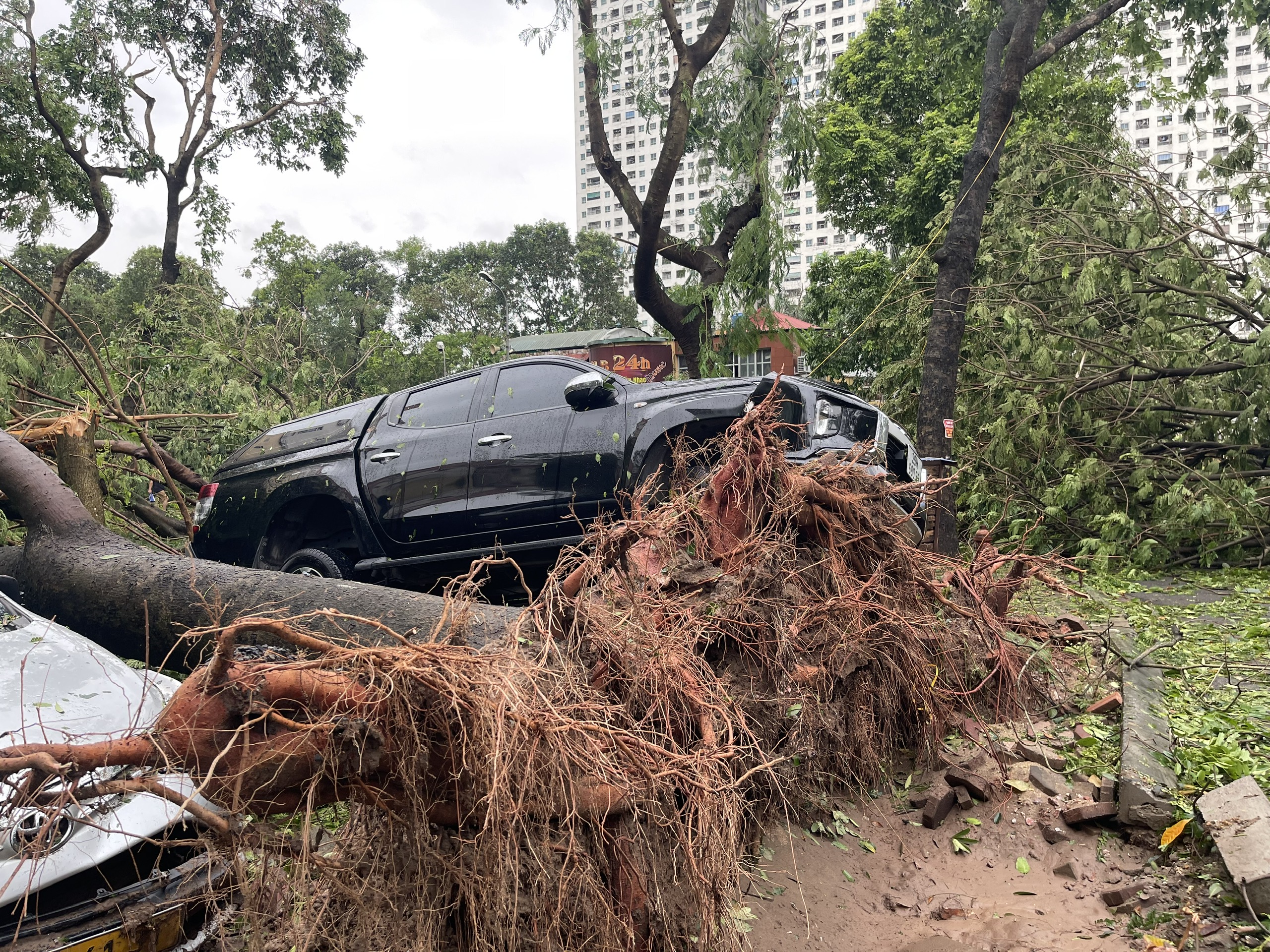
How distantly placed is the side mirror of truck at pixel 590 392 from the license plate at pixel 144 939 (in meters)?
3.68

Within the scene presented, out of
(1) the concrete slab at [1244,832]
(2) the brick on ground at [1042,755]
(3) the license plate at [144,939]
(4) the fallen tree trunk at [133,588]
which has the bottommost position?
(2) the brick on ground at [1042,755]

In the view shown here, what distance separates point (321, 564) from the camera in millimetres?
6297

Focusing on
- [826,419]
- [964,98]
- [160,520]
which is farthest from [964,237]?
[964,98]

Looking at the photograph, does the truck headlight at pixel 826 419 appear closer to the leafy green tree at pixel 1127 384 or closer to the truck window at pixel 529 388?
the truck window at pixel 529 388

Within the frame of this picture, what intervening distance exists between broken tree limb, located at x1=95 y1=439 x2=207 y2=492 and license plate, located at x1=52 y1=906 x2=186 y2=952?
5.80 metres

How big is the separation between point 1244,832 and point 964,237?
6861mm

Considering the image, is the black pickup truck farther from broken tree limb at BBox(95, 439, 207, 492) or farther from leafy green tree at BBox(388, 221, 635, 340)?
leafy green tree at BBox(388, 221, 635, 340)

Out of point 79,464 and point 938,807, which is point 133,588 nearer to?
point 79,464

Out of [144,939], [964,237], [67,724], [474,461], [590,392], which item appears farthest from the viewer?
[964,237]

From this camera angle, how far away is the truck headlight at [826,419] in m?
5.37

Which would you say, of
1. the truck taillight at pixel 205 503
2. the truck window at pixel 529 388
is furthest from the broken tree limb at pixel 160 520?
the truck window at pixel 529 388

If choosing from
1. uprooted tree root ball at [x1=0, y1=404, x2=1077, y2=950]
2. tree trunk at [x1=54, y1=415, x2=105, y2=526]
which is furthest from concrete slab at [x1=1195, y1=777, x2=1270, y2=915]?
tree trunk at [x1=54, y1=415, x2=105, y2=526]

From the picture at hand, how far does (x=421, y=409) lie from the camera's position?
648 centimetres

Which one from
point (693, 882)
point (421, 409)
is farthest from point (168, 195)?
point (693, 882)
